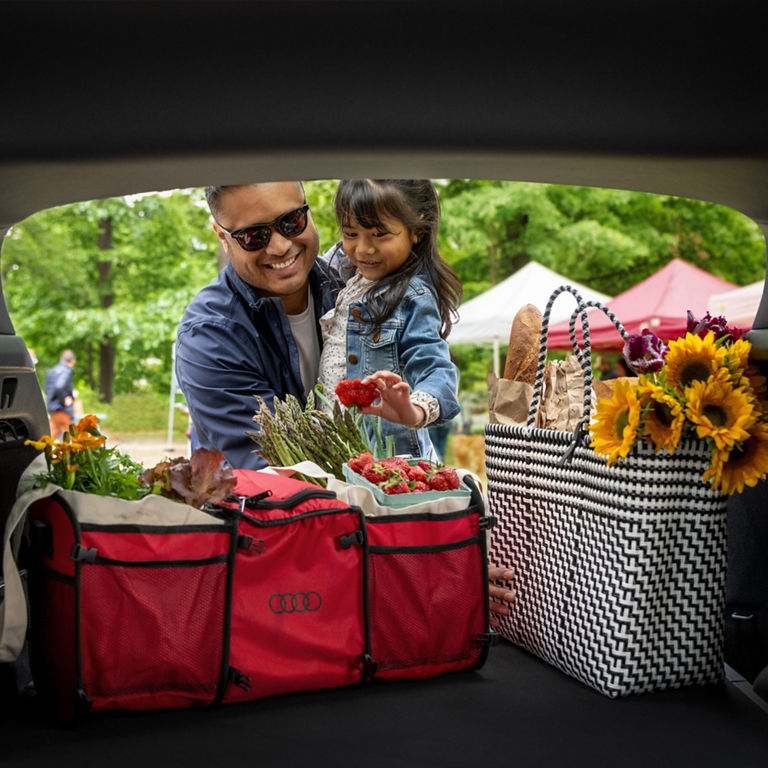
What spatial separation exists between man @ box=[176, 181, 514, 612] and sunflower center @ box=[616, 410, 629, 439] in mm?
1266

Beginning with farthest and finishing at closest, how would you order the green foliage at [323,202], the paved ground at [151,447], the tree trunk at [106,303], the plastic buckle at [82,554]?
1. the tree trunk at [106,303]
2. the paved ground at [151,447]
3. the green foliage at [323,202]
4. the plastic buckle at [82,554]

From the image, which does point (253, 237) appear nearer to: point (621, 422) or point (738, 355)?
point (621, 422)

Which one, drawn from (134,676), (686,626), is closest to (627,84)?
(686,626)

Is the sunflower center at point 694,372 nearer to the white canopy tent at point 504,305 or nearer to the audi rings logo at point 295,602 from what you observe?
the audi rings logo at point 295,602

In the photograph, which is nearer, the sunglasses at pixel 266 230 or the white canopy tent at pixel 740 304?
the sunglasses at pixel 266 230

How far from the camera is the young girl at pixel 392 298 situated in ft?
8.72

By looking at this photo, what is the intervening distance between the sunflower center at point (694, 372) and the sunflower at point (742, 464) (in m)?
0.12

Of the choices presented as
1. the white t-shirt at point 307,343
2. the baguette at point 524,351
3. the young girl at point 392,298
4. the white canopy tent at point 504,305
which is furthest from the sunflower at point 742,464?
the white canopy tent at point 504,305

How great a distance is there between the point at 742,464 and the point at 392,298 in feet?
4.27

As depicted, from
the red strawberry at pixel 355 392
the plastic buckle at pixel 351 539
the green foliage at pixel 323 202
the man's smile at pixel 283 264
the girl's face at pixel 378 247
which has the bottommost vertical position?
the plastic buckle at pixel 351 539

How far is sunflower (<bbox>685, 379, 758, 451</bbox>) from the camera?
1556 millimetres

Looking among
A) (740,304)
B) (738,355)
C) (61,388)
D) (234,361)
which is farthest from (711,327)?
(61,388)

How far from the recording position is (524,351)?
2.14 metres

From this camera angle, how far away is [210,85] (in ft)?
4.38
